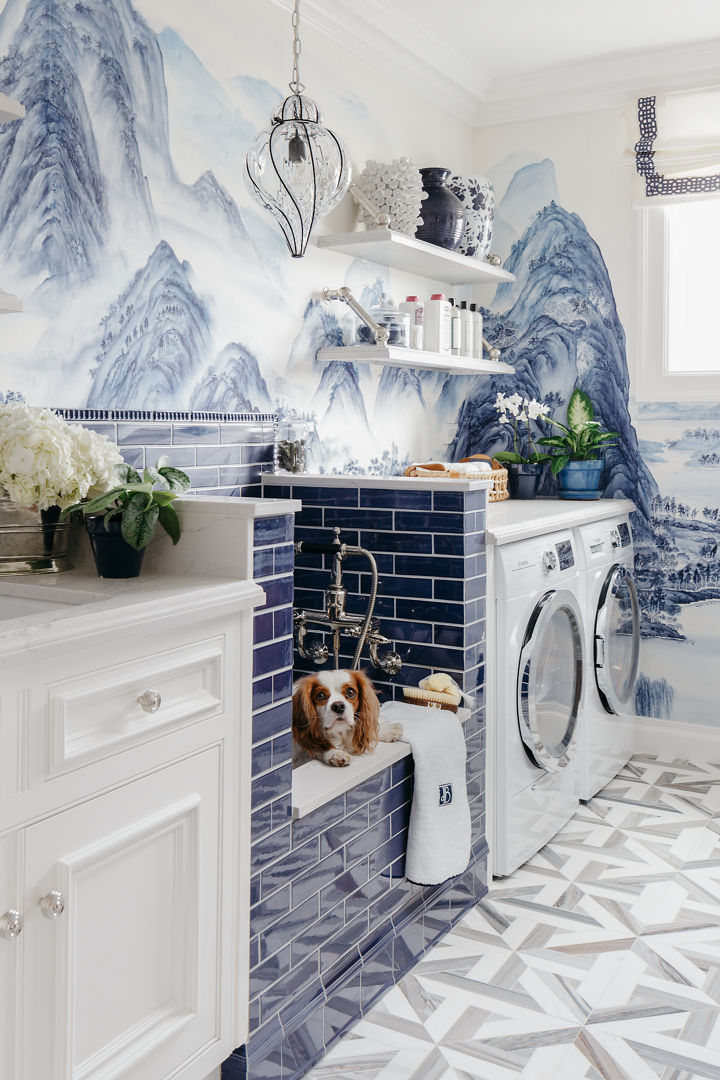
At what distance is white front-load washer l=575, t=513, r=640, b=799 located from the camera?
3.17 m

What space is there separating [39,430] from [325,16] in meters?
1.95

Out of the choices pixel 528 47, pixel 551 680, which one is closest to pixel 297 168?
pixel 551 680

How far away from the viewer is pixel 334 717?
2076 millimetres

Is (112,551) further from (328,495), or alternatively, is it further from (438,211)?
(438,211)

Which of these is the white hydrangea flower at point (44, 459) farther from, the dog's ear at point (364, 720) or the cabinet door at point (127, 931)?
the dog's ear at point (364, 720)

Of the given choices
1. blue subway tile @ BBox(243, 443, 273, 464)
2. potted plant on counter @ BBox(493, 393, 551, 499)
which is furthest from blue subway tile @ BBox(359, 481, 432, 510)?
potted plant on counter @ BBox(493, 393, 551, 499)

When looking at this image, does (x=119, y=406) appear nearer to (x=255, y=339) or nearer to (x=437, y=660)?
(x=255, y=339)

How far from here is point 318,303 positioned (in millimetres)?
3002

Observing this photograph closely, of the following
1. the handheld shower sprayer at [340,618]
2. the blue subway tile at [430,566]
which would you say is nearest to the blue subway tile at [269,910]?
the handheld shower sprayer at [340,618]

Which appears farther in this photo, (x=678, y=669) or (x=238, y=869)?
(x=678, y=669)

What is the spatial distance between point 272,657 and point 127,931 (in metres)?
0.53

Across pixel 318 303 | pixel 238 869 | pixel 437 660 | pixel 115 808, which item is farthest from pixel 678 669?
pixel 115 808

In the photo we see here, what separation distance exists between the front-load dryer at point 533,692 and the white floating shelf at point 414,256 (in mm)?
1029

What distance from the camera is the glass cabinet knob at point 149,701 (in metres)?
1.44
